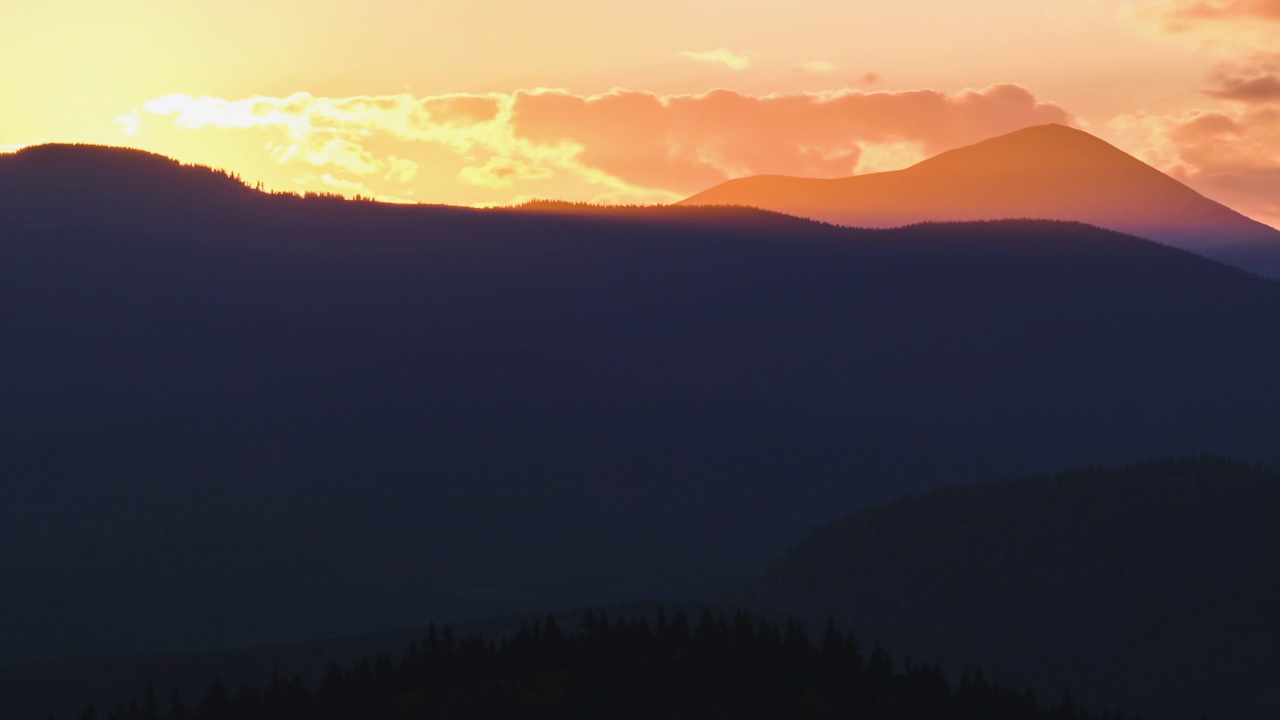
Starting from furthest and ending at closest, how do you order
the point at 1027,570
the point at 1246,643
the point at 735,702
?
1. the point at 1027,570
2. the point at 1246,643
3. the point at 735,702

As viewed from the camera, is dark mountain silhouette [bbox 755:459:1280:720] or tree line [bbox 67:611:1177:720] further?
dark mountain silhouette [bbox 755:459:1280:720]

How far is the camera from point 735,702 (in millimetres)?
99438

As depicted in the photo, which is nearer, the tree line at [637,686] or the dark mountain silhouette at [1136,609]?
the tree line at [637,686]

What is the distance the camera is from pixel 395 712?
102312mm

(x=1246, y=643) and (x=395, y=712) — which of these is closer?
(x=395, y=712)

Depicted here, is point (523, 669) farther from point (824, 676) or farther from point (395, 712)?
point (824, 676)

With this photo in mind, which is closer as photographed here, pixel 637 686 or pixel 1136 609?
pixel 637 686

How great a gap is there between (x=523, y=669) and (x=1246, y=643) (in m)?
85.7

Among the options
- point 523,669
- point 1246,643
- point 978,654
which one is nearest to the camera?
point 523,669

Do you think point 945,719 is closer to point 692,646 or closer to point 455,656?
point 692,646

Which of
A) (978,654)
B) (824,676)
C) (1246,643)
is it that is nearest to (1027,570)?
(978,654)

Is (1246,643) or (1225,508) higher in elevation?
(1225,508)

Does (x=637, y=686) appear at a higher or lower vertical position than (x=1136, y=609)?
lower

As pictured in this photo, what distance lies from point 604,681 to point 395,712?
11425 mm
